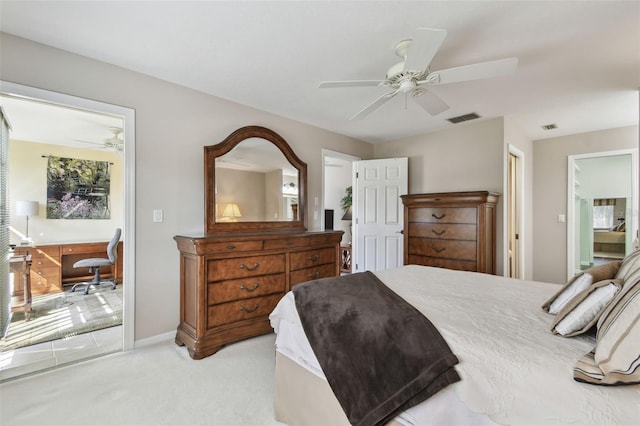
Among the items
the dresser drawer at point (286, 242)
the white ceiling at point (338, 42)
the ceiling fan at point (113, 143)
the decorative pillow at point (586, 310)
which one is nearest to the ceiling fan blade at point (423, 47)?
the white ceiling at point (338, 42)

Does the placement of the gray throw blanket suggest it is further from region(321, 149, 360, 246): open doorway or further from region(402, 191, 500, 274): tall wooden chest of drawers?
region(321, 149, 360, 246): open doorway

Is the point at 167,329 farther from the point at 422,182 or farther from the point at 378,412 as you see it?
the point at 422,182

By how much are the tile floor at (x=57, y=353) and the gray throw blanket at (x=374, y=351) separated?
84.3 inches

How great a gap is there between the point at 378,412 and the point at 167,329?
2.30m

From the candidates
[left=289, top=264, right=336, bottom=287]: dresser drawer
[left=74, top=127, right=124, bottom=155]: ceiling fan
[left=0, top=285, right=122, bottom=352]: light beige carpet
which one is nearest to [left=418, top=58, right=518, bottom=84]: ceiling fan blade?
[left=289, top=264, right=336, bottom=287]: dresser drawer

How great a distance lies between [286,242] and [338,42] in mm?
1791

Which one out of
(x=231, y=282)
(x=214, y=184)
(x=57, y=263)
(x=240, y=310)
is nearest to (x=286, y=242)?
(x=231, y=282)

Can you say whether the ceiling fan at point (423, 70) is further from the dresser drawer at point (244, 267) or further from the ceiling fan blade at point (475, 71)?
the dresser drawer at point (244, 267)

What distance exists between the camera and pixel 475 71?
5.91 feet

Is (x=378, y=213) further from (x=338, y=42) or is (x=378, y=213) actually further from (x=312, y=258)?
(x=338, y=42)

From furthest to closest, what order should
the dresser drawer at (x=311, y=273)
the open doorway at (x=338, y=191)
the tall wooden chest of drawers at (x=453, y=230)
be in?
the open doorway at (x=338, y=191) → the tall wooden chest of drawers at (x=453, y=230) → the dresser drawer at (x=311, y=273)

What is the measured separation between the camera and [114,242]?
14.8 feet

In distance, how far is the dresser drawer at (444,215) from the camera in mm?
3334

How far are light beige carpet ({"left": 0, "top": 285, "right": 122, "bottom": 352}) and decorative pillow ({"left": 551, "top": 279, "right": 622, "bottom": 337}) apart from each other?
3827mm
